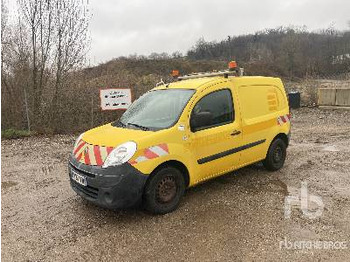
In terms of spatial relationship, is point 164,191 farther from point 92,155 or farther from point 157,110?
point 157,110

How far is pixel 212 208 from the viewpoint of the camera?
469 centimetres

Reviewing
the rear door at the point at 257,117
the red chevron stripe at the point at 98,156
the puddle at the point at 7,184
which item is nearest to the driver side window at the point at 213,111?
the rear door at the point at 257,117

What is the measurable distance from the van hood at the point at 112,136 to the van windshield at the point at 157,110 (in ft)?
0.63

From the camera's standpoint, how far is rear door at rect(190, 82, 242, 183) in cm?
479

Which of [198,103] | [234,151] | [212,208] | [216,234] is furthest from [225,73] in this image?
[216,234]

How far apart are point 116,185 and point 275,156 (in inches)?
137

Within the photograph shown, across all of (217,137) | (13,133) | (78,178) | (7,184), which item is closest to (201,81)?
(217,137)

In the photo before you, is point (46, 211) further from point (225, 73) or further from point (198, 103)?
point (225, 73)

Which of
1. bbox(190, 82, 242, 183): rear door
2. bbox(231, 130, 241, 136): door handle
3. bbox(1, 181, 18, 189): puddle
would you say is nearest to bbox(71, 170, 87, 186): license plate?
bbox(190, 82, 242, 183): rear door

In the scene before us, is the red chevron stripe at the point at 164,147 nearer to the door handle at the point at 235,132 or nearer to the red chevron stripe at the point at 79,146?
the red chevron stripe at the point at 79,146

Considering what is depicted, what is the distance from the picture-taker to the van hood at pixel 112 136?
14.1 feet

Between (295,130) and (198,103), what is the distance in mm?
7431

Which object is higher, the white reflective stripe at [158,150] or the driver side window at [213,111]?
the driver side window at [213,111]

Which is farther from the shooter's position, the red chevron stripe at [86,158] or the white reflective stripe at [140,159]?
the red chevron stripe at [86,158]
